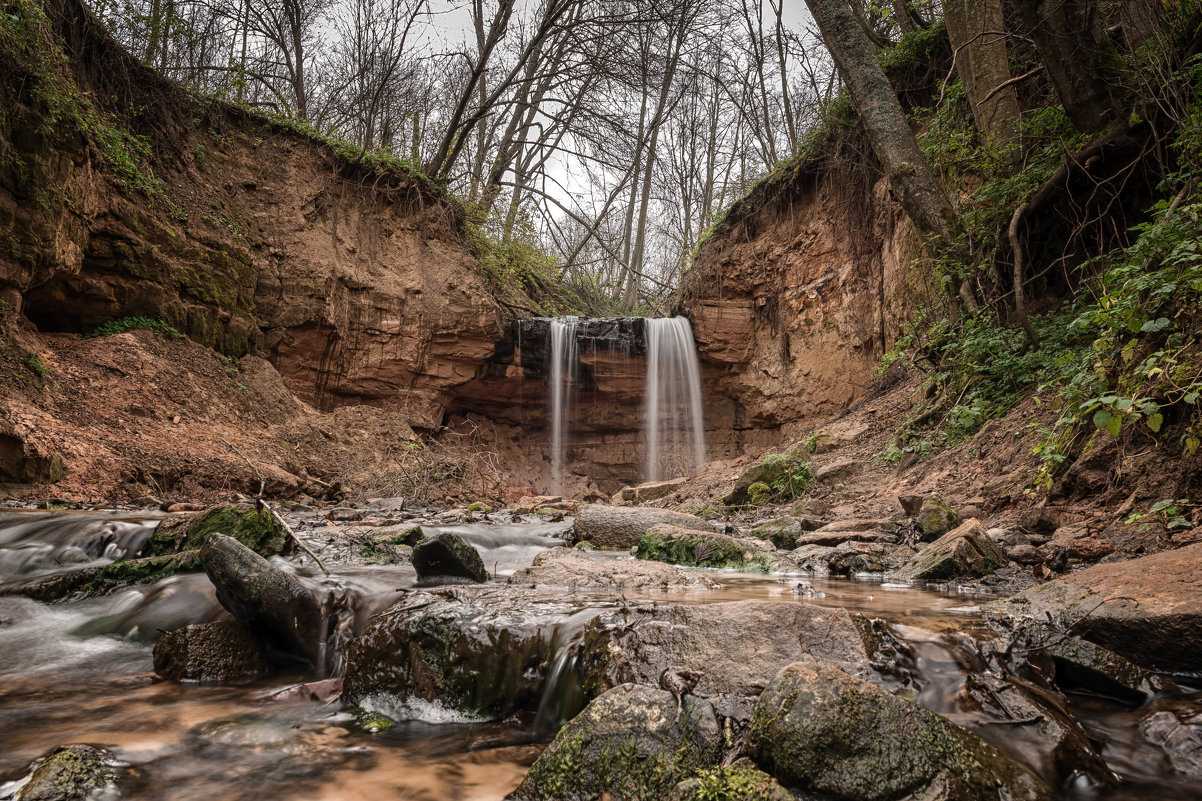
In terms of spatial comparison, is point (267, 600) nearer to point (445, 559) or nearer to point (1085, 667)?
point (445, 559)

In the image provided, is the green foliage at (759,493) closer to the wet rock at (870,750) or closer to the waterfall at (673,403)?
the waterfall at (673,403)

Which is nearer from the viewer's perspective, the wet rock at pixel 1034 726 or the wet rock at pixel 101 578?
the wet rock at pixel 1034 726

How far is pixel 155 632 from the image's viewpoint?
3389mm

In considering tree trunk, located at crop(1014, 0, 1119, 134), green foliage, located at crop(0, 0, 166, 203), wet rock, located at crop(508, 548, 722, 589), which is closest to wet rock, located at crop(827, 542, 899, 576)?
wet rock, located at crop(508, 548, 722, 589)

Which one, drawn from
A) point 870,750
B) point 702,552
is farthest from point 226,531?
point 870,750

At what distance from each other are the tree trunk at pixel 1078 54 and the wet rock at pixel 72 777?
7.44 m

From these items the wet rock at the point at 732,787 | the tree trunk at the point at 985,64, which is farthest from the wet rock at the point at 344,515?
the tree trunk at the point at 985,64

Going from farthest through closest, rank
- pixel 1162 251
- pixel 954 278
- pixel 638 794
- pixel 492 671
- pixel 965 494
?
pixel 954 278 < pixel 965 494 < pixel 1162 251 < pixel 492 671 < pixel 638 794

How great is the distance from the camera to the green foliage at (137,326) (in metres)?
9.23

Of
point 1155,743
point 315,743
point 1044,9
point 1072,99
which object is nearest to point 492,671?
point 315,743

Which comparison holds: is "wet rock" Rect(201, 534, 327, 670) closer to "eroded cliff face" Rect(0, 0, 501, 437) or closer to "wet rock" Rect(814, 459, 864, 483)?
"wet rock" Rect(814, 459, 864, 483)

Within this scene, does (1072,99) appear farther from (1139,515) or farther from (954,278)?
(1139,515)

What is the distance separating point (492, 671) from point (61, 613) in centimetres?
303

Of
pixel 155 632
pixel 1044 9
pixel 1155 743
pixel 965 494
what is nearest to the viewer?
pixel 1155 743
